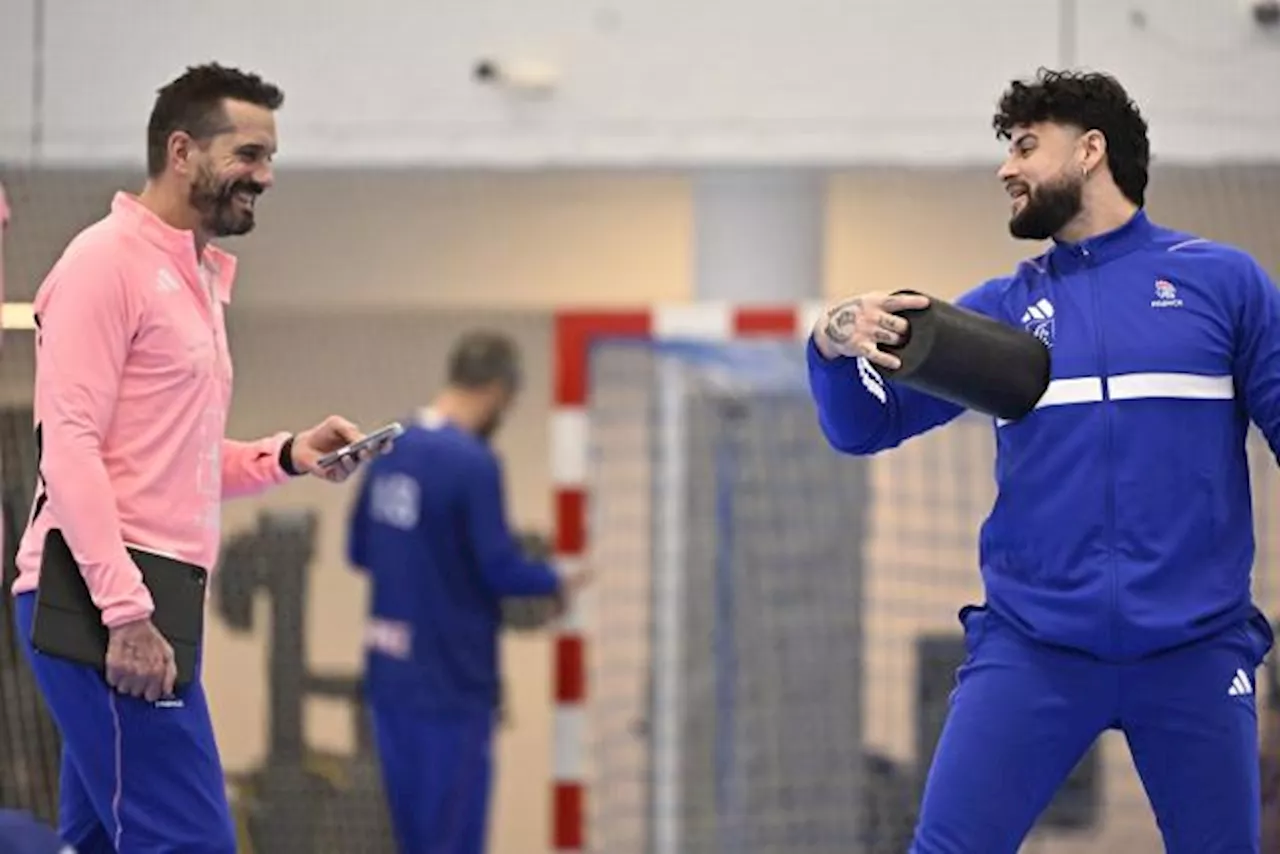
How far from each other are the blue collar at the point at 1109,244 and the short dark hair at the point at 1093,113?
9 cm

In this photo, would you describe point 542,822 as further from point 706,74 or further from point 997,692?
point 997,692

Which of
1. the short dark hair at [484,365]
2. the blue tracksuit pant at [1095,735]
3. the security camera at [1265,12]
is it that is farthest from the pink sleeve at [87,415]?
the security camera at [1265,12]

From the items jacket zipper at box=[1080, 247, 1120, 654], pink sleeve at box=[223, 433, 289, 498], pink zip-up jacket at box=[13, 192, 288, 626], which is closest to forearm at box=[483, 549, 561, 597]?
pink sleeve at box=[223, 433, 289, 498]

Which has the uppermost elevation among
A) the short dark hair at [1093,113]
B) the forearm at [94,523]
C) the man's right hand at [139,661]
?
the short dark hair at [1093,113]

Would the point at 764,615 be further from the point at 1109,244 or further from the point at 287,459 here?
the point at 1109,244

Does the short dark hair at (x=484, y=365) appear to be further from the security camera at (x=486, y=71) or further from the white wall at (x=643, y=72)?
the security camera at (x=486, y=71)

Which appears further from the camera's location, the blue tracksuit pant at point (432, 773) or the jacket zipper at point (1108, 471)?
the blue tracksuit pant at point (432, 773)

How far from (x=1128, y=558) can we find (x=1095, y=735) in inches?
12.6

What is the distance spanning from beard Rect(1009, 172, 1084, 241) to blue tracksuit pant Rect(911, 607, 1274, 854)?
0.76 meters

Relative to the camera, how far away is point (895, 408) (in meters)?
4.50

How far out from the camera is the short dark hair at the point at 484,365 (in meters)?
7.66

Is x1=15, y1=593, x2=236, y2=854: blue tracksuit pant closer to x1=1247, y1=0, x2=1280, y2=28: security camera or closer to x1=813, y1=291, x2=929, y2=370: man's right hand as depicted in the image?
x1=813, y1=291, x2=929, y2=370: man's right hand

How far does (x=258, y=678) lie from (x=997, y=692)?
18.6 feet

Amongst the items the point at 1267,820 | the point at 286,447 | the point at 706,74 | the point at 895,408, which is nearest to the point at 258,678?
the point at 706,74
